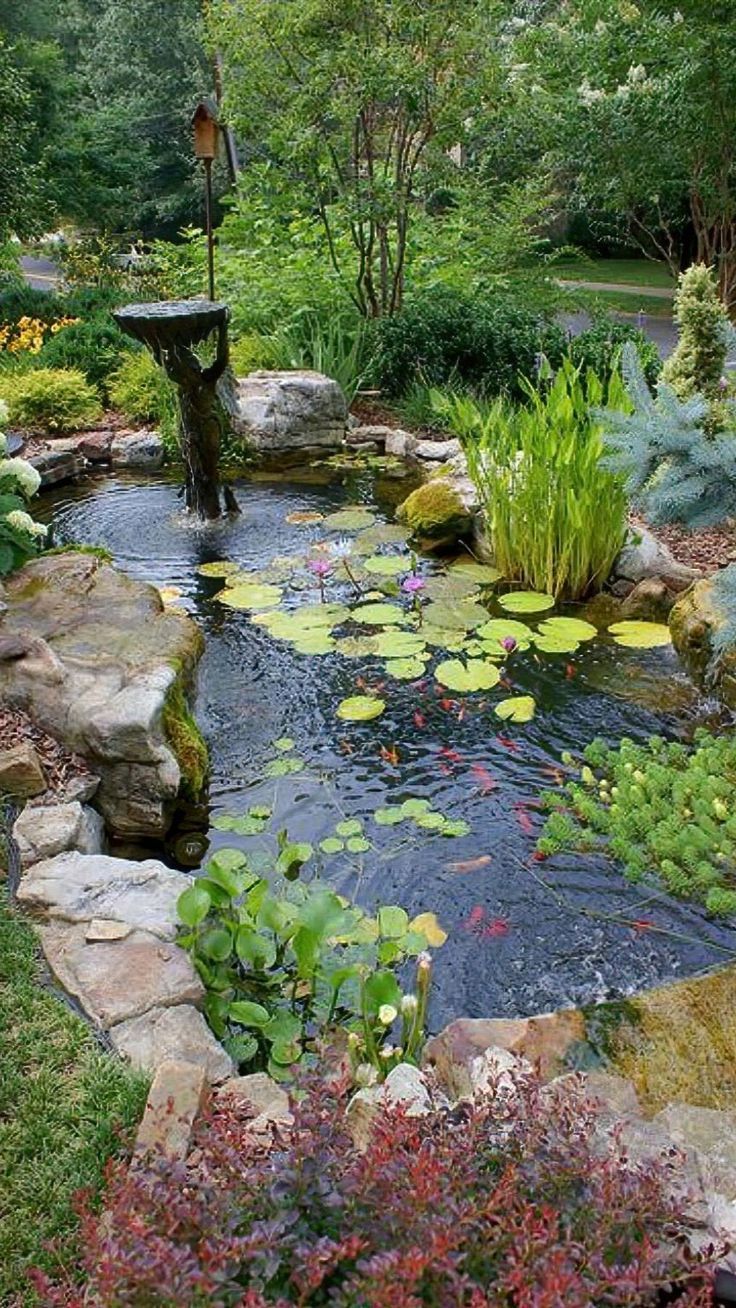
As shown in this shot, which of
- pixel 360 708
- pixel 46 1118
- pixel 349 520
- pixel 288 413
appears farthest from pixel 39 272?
pixel 46 1118

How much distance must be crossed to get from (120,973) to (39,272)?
96.6 feet

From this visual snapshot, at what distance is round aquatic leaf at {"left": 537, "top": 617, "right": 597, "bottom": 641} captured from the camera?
4949mm

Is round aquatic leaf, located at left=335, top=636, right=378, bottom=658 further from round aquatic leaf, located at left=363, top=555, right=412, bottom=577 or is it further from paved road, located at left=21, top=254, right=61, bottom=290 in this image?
paved road, located at left=21, top=254, right=61, bottom=290

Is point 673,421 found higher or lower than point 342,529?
higher

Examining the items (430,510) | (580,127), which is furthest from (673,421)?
(580,127)

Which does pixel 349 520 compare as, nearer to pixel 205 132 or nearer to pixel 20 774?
pixel 205 132

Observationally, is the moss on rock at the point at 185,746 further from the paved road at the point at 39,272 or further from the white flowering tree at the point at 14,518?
the paved road at the point at 39,272

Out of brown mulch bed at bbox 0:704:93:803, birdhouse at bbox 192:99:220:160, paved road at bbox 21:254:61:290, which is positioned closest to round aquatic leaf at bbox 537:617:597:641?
brown mulch bed at bbox 0:704:93:803

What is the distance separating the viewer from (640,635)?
4.96 metres

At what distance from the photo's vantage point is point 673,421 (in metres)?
2.98

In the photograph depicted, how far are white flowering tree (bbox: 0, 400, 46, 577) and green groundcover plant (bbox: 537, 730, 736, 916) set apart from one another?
8.32 ft

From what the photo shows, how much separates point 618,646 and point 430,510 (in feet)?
5.67

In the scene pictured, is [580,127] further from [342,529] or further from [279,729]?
[279,729]

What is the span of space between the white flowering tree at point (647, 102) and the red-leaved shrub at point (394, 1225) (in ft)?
33.6
